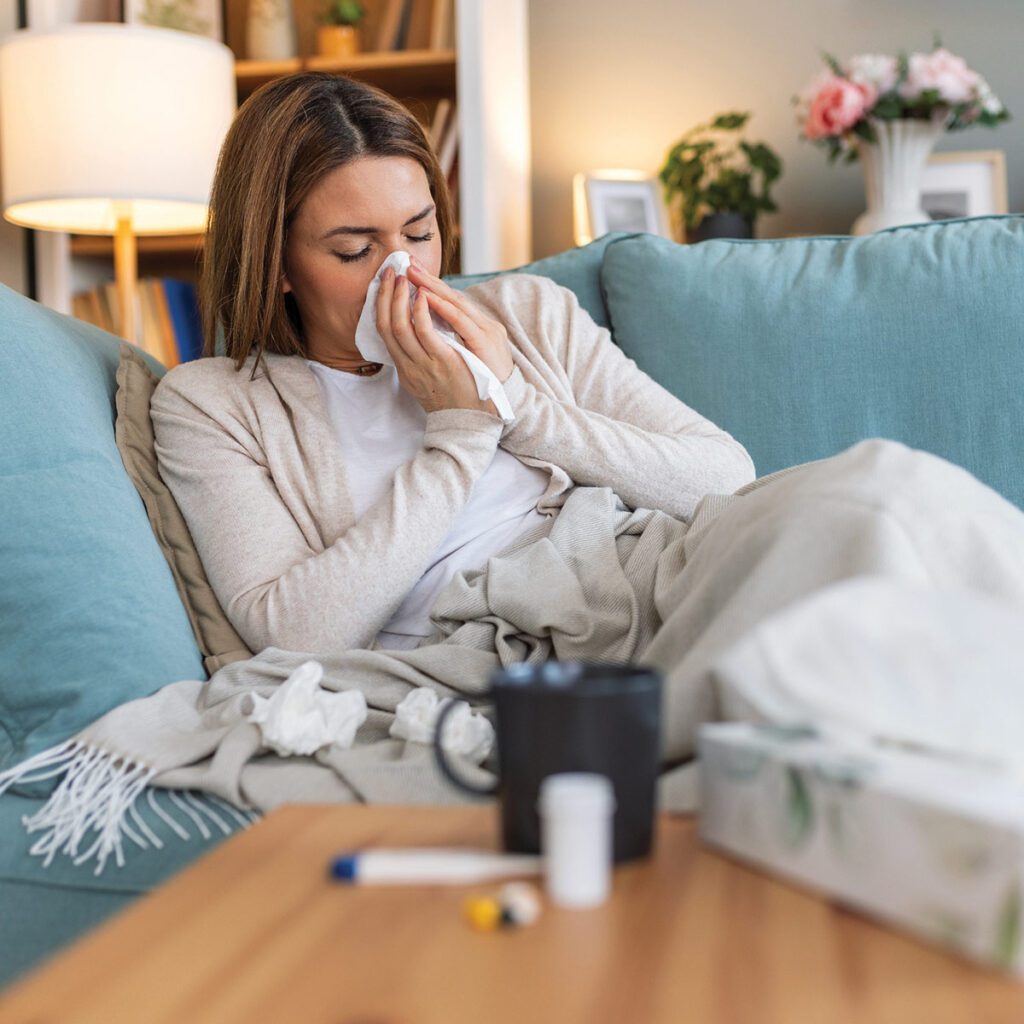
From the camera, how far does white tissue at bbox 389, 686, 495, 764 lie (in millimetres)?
871

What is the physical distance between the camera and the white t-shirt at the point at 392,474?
1.29 meters

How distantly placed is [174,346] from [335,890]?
243cm

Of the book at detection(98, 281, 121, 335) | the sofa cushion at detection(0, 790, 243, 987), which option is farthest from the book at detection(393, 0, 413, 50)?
the sofa cushion at detection(0, 790, 243, 987)

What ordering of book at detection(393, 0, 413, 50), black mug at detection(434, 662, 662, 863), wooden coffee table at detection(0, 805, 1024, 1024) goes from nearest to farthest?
wooden coffee table at detection(0, 805, 1024, 1024)
black mug at detection(434, 662, 662, 863)
book at detection(393, 0, 413, 50)

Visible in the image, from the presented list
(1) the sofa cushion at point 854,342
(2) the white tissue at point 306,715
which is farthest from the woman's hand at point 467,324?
(2) the white tissue at point 306,715

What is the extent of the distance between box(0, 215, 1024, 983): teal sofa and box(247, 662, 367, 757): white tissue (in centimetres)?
9

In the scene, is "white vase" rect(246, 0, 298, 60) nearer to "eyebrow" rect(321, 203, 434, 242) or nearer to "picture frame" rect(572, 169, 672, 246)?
"picture frame" rect(572, 169, 672, 246)

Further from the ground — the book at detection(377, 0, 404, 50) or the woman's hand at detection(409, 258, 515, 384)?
the book at detection(377, 0, 404, 50)

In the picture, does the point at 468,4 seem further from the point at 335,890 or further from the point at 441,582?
the point at 335,890

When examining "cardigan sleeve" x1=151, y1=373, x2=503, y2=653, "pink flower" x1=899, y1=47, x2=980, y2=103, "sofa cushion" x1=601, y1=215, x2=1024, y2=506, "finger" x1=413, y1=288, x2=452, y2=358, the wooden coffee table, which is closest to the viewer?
the wooden coffee table

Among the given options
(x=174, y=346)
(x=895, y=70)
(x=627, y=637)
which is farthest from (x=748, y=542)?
(x=174, y=346)

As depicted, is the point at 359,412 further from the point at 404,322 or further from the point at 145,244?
the point at 145,244

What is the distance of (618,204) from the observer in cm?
275

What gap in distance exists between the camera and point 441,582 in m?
1.29
